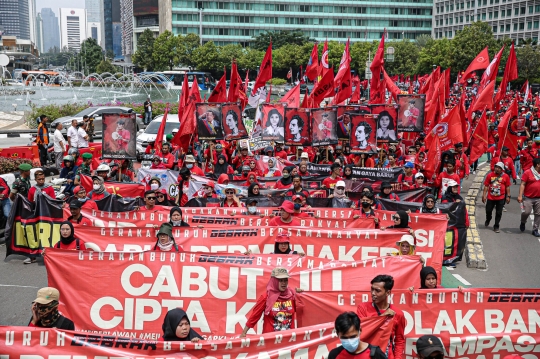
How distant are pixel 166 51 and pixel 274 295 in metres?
92.5

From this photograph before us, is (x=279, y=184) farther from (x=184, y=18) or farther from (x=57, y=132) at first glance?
(x=184, y=18)

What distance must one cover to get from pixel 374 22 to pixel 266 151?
110 metres

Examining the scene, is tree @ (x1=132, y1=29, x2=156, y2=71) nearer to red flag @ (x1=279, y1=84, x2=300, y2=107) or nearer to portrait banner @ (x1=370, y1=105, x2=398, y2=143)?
red flag @ (x1=279, y1=84, x2=300, y2=107)

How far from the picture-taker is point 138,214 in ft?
34.8

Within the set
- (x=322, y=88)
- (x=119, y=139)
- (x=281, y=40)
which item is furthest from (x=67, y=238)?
(x=281, y=40)

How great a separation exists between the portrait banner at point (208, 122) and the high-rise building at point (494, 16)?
83877 mm

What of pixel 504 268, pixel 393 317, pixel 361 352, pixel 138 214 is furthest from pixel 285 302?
pixel 504 268

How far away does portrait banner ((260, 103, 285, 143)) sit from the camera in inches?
653

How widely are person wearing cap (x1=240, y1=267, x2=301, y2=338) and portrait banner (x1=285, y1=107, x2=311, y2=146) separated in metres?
9.90

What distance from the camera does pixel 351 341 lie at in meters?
4.78

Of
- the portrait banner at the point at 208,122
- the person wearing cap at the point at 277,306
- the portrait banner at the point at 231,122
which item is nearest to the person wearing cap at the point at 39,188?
the portrait banner at the point at 208,122

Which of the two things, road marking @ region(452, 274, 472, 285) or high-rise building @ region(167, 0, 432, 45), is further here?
high-rise building @ region(167, 0, 432, 45)

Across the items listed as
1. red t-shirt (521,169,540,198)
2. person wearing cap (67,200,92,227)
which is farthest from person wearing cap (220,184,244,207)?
red t-shirt (521,169,540,198)

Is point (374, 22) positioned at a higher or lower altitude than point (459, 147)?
higher
